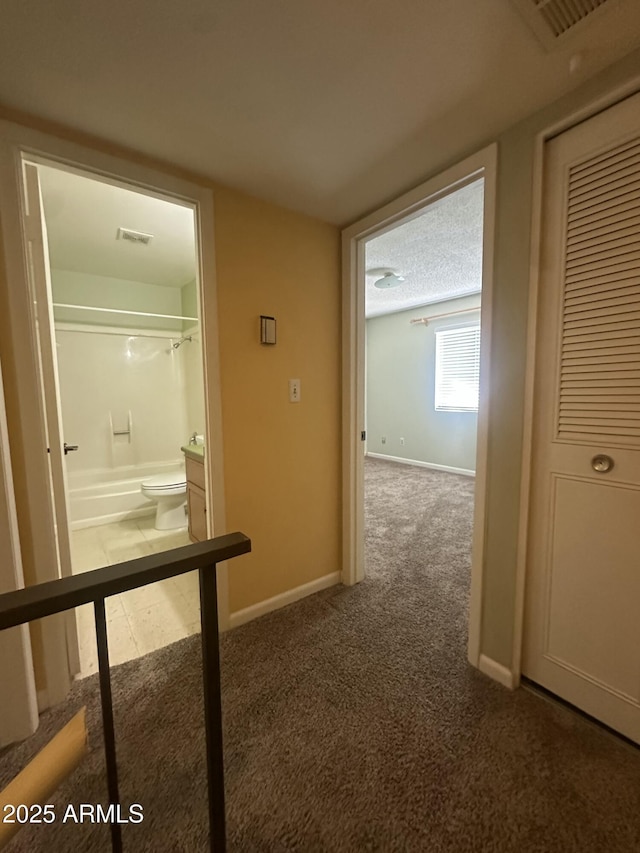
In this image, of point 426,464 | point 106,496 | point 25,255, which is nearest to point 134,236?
point 25,255

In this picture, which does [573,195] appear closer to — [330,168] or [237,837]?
[330,168]

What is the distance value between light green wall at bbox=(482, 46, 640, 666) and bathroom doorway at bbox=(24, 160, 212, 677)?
1.35 m

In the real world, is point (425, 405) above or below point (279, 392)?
below

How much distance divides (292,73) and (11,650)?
2.14 m

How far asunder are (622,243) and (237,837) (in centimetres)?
211

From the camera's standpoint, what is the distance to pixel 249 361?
5.98ft

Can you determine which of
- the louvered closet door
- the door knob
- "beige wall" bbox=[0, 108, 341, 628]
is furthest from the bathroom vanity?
the door knob

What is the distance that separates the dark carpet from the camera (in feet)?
3.23

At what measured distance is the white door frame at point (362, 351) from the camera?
143cm

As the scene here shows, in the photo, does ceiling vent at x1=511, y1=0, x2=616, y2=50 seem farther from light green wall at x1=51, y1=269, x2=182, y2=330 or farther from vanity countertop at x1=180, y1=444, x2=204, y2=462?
light green wall at x1=51, y1=269, x2=182, y2=330

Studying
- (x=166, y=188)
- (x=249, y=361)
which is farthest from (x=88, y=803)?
(x=166, y=188)

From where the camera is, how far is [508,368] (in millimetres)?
1404

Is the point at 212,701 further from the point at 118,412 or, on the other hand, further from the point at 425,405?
the point at 425,405

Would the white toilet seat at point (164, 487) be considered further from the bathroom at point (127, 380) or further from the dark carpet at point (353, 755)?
the dark carpet at point (353, 755)
